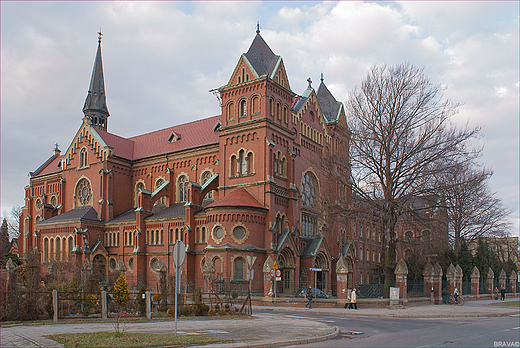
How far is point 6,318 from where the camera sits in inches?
691

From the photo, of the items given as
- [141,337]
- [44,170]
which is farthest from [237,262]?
[44,170]

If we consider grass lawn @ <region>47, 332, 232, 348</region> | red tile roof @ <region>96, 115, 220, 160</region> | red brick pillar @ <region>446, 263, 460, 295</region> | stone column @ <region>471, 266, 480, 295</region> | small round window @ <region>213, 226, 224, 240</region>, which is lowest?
stone column @ <region>471, 266, 480, 295</region>

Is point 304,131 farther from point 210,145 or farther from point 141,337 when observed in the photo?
point 141,337

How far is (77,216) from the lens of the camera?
48906 mm

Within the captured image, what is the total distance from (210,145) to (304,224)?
11797mm

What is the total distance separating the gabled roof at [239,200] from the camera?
3834cm

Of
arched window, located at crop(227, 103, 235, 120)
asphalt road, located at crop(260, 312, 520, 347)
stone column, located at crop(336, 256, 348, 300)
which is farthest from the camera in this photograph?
arched window, located at crop(227, 103, 235, 120)

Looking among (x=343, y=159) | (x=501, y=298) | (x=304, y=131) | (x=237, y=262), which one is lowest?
(x=501, y=298)

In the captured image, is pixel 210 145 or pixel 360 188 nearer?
pixel 360 188

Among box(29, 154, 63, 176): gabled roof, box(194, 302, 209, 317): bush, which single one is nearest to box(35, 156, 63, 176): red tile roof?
box(29, 154, 63, 176): gabled roof

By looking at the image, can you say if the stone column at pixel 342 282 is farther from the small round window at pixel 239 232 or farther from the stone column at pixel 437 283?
the small round window at pixel 239 232

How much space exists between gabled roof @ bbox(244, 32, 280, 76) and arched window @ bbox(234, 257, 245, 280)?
1601 cm

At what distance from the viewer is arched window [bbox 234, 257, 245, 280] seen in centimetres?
3738

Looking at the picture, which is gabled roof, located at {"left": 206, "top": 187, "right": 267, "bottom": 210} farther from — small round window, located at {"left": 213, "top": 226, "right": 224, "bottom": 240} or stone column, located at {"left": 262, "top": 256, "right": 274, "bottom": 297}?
stone column, located at {"left": 262, "top": 256, "right": 274, "bottom": 297}
